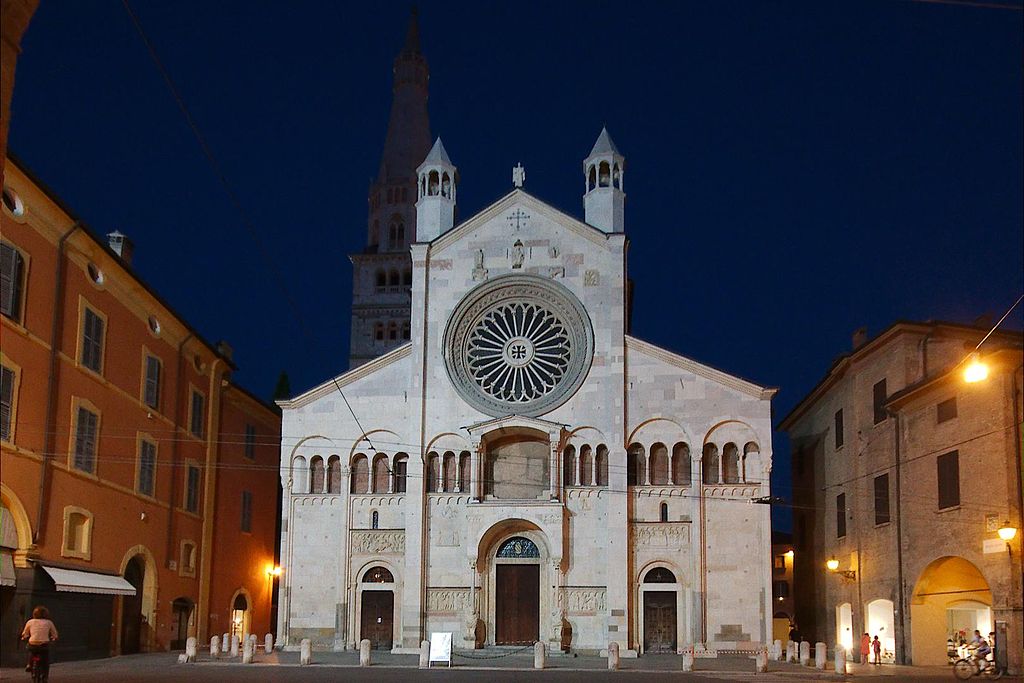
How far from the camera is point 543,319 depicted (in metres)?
39.5

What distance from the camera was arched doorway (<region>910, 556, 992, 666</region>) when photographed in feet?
99.3

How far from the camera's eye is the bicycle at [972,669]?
24.3 metres

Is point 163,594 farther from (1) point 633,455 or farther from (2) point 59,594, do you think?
(1) point 633,455

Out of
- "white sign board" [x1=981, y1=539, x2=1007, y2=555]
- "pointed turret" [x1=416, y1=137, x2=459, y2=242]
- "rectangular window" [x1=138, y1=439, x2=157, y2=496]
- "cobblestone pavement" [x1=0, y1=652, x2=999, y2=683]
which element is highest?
"pointed turret" [x1=416, y1=137, x2=459, y2=242]

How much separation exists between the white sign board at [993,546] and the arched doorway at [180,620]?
77.1ft

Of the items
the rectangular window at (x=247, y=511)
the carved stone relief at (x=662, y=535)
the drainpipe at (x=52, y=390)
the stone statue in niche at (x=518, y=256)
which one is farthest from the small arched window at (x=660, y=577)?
the drainpipe at (x=52, y=390)

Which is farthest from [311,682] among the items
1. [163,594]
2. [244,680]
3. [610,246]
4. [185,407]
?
[610,246]

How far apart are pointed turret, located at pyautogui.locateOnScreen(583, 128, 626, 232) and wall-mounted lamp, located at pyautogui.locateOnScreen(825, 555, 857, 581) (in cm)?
1297

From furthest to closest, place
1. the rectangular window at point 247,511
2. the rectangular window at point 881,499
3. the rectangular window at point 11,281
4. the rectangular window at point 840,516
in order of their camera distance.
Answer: the rectangular window at point 247,511
the rectangular window at point 840,516
the rectangular window at point 881,499
the rectangular window at point 11,281

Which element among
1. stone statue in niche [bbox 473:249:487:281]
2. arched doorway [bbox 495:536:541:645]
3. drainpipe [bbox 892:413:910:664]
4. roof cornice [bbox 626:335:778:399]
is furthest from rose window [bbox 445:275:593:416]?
drainpipe [bbox 892:413:910:664]

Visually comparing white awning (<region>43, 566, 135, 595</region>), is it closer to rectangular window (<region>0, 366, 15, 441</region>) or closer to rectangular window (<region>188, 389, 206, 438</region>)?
rectangular window (<region>0, 366, 15, 441</region>)

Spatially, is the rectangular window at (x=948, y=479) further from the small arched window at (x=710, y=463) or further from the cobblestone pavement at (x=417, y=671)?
the small arched window at (x=710, y=463)

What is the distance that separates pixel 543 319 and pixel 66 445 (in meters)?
16.9

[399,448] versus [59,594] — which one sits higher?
[399,448]
